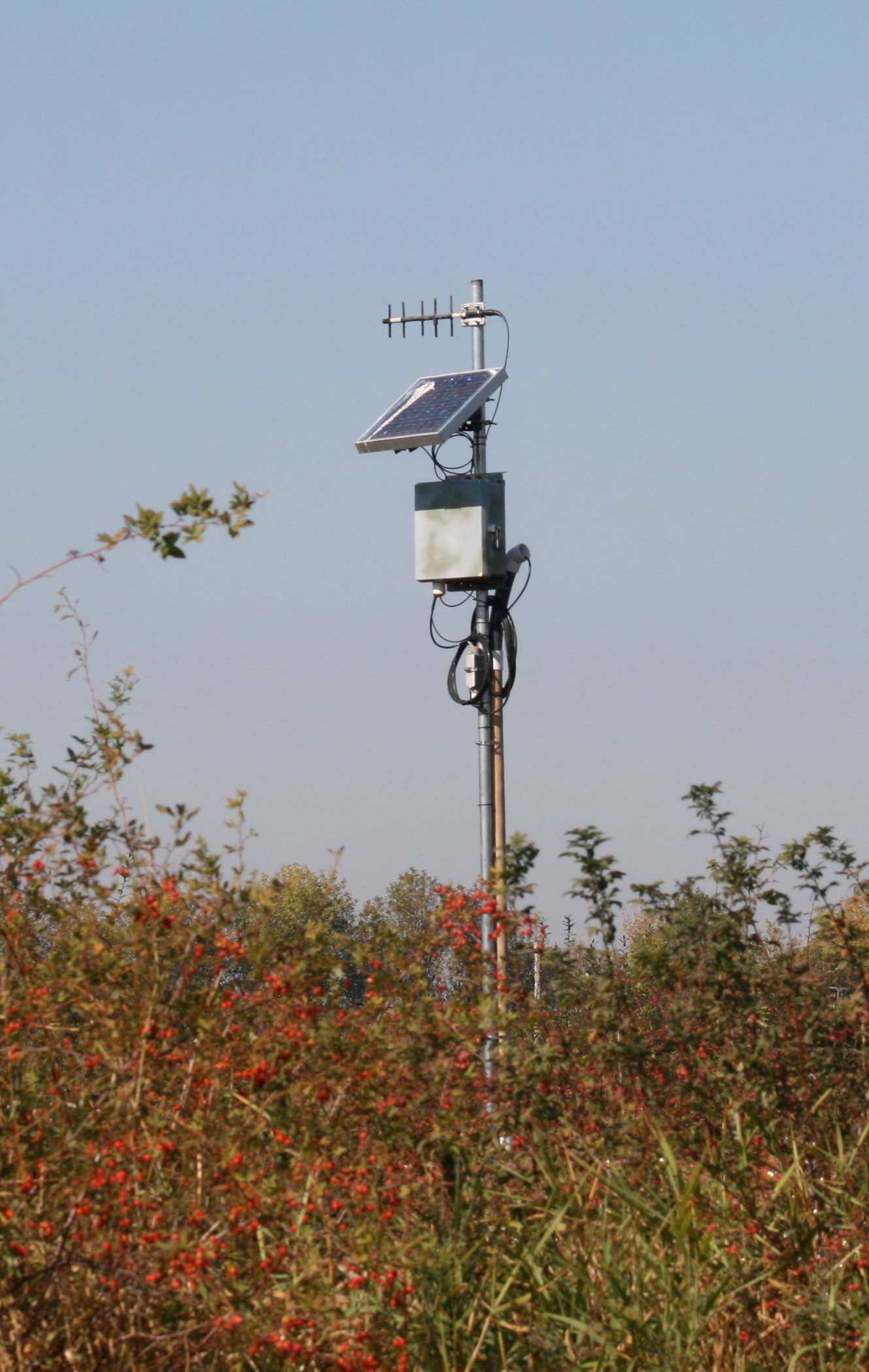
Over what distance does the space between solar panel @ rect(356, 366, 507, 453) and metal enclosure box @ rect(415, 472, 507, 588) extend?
463 millimetres

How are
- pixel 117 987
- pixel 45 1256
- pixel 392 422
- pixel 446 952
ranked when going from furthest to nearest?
1. pixel 392 422
2. pixel 446 952
3. pixel 117 987
4. pixel 45 1256

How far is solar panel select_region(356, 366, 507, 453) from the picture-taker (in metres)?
11.8

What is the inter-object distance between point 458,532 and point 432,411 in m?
1.04

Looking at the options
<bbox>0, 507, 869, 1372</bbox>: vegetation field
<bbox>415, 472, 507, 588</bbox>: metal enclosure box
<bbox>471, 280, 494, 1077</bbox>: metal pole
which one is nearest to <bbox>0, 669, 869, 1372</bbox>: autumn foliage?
<bbox>0, 507, 869, 1372</bbox>: vegetation field

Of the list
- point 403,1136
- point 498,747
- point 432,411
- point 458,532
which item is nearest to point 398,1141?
point 403,1136

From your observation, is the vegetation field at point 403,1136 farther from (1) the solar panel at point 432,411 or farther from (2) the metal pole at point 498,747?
(1) the solar panel at point 432,411

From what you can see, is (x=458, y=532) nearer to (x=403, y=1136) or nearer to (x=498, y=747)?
(x=498, y=747)

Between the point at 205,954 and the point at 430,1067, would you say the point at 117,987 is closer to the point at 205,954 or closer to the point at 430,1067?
the point at 205,954

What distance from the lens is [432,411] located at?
40.3 ft

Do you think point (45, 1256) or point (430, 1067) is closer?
point (45, 1256)

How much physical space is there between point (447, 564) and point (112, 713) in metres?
6.07

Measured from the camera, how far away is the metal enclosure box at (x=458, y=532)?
39.3ft

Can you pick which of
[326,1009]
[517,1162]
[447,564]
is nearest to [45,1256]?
[326,1009]

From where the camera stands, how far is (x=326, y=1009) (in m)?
5.32
